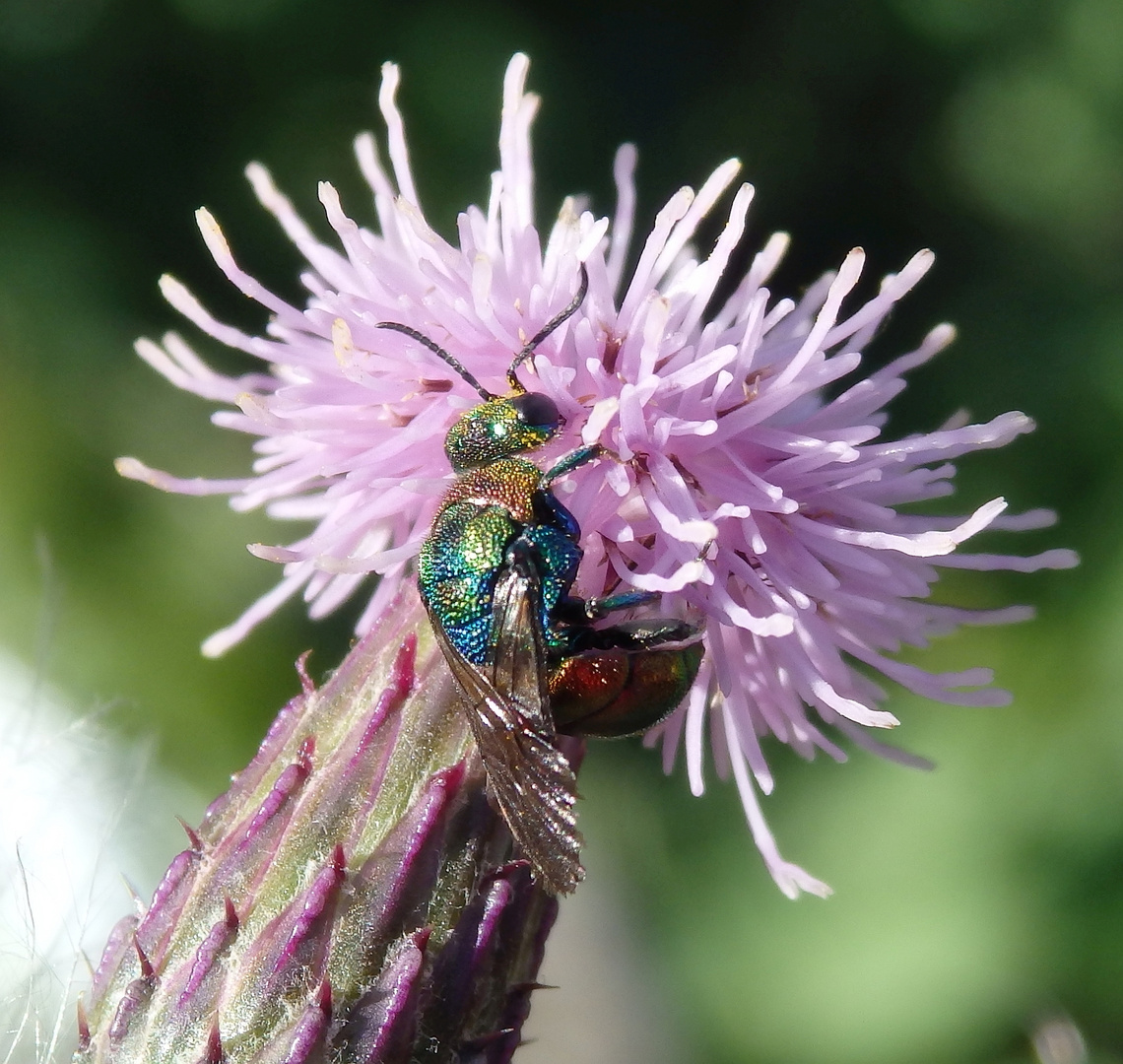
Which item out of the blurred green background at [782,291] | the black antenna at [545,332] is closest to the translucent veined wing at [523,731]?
the black antenna at [545,332]

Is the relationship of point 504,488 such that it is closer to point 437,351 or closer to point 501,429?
point 501,429

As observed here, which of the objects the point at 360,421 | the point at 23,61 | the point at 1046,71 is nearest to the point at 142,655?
the point at 23,61

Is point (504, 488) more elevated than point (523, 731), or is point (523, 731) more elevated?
point (504, 488)

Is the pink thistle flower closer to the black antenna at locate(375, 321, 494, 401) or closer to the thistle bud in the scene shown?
the black antenna at locate(375, 321, 494, 401)

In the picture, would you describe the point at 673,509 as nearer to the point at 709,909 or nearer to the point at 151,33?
the point at 709,909

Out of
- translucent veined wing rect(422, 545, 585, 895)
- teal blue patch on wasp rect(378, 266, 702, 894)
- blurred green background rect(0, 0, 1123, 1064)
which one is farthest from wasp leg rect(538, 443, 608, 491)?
blurred green background rect(0, 0, 1123, 1064)

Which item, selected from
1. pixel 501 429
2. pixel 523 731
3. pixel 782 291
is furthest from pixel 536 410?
pixel 782 291

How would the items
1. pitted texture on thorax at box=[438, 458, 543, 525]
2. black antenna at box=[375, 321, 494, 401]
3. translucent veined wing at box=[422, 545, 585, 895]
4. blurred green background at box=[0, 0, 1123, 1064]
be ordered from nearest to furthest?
translucent veined wing at box=[422, 545, 585, 895]
pitted texture on thorax at box=[438, 458, 543, 525]
black antenna at box=[375, 321, 494, 401]
blurred green background at box=[0, 0, 1123, 1064]
